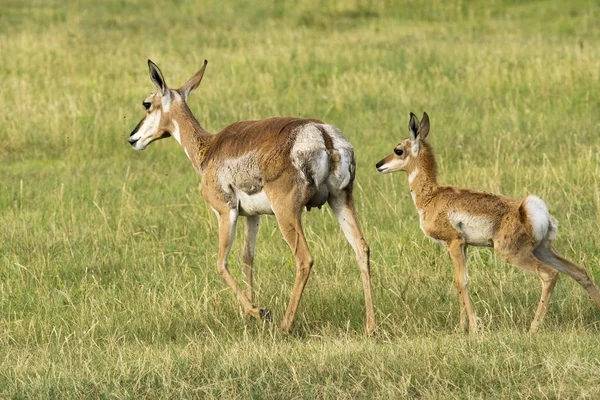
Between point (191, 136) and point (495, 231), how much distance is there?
2419 mm

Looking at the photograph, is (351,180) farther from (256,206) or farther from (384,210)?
(384,210)

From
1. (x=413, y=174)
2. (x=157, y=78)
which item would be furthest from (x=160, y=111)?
(x=413, y=174)

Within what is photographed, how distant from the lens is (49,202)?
9.92 metres

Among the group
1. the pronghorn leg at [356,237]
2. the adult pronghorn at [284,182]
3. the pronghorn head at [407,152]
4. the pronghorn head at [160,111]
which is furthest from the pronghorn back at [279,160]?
the pronghorn head at [160,111]

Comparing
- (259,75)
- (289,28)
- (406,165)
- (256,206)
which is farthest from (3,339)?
(289,28)

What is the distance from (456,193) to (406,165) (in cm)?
55

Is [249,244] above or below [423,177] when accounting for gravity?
below

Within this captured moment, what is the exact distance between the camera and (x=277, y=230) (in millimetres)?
9016

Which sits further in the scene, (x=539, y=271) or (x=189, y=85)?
(x=189, y=85)

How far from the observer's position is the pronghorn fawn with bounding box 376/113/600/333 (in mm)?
6422

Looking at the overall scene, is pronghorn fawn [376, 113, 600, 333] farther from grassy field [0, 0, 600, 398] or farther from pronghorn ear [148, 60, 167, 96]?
pronghorn ear [148, 60, 167, 96]

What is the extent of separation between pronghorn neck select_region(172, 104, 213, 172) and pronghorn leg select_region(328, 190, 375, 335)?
43.8 inches

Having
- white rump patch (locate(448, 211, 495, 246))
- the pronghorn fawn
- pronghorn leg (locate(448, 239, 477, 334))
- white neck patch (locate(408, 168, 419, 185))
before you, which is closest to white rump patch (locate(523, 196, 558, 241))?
the pronghorn fawn

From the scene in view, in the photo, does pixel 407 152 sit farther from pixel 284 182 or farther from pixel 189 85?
pixel 189 85
